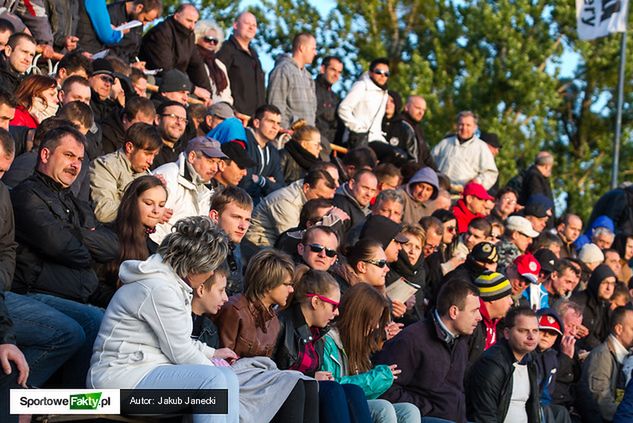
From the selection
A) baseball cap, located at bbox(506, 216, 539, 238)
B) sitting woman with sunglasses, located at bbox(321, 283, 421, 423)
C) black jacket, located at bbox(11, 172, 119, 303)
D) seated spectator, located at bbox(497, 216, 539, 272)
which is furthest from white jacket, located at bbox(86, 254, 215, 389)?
baseball cap, located at bbox(506, 216, 539, 238)

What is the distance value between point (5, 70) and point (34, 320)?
456 cm

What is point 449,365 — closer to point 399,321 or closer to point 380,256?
point 380,256

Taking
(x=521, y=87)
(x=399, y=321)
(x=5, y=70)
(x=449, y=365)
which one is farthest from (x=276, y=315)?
(x=521, y=87)

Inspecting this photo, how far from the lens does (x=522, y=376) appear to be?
919cm

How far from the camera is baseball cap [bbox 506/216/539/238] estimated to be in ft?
45.9

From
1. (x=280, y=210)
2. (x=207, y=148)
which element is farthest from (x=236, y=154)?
(x=207, y=148)

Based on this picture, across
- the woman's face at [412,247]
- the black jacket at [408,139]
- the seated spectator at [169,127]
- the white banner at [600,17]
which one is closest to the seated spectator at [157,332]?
the seated spectator at [169,127]

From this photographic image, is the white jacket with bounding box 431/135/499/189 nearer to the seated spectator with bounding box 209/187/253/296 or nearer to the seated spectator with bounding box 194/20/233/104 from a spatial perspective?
the seated spectator with bounding box 194/20/233/104

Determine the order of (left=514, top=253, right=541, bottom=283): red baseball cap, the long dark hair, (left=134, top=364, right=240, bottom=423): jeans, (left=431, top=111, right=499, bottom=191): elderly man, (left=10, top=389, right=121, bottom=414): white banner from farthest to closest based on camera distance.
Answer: (left=431, top=111, right=499, bottom=191): elderly man < (left=514, top=253, right=541, bottom=283): red baseball cap < the long dark hair < (left=134, top=364, right=240, bottom=423): jeans < (left=10, top=389, right=121, bottom=414): white banner

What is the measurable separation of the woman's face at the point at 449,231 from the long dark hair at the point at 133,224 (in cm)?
549

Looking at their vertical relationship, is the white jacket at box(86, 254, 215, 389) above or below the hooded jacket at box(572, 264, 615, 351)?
above

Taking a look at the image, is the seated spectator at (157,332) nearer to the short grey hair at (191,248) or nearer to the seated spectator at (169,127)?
the short grey hair at (191,248)

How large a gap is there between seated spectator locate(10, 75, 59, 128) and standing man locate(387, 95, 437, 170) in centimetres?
663

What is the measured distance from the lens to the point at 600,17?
2212cm
